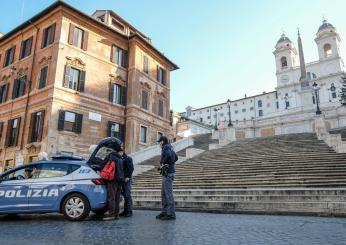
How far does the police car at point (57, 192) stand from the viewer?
705cm

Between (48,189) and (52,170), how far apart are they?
50 centimetres

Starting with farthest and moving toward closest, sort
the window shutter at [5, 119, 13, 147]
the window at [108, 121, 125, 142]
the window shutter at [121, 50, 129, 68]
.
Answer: the window shutter at [121, 50, 129, 68] < the window at [108, 121, 125, 142] < the window shutter at [5, 119, 13, 147]

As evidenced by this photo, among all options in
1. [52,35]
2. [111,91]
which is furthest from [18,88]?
[111,91]

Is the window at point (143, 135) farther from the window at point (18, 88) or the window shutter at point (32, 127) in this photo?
the window at point (18, 88)

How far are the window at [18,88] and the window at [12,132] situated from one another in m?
2.23

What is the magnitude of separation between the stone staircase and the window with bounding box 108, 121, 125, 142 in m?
8.45

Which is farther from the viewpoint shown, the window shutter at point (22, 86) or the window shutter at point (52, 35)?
the window shutter at point (22, 86)

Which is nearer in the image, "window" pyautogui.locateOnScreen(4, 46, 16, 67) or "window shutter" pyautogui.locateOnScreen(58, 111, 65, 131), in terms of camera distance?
"window shutter" pyautogui.locateOnScreen(58, 111, 65, 131)

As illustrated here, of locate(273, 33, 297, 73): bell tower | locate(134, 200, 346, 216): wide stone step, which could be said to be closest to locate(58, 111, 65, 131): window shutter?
locate(134, 200, 346, 216): wide stone step

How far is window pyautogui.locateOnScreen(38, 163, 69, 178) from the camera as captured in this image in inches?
288

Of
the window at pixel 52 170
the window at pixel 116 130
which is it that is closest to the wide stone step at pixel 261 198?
the window at pixel 52 170

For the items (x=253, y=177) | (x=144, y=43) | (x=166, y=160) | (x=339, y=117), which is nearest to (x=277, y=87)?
(x=339, y=117)

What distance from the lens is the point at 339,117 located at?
1661 inches

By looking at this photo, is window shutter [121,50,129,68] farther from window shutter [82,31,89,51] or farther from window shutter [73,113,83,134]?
window shutter [73,113,83,134]
